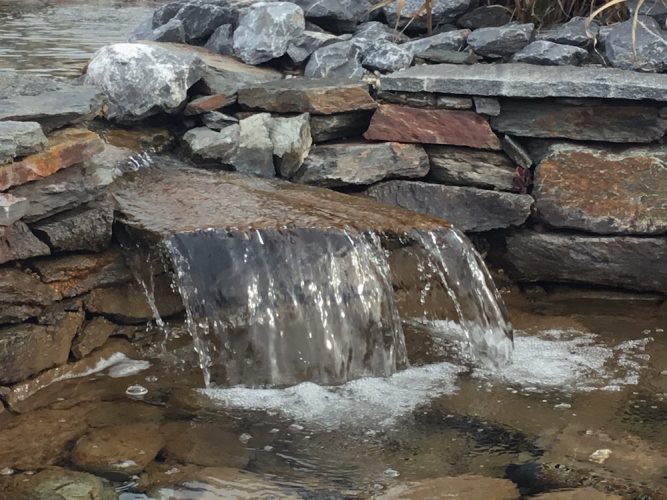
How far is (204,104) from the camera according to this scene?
4395mm

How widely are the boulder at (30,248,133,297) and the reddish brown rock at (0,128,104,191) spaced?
36 cm

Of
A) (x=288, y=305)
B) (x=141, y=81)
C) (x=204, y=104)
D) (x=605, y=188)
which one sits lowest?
(x=288, y=305)

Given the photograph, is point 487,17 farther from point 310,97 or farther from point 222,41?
point 222,41

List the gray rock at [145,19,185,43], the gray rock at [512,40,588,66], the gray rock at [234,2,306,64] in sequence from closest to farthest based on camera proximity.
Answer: the gray rock at [512,40,588,66]
the gray rock at [234,2,306,64]
the gray rock at [145,19,185,43]

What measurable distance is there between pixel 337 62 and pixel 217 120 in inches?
28.6

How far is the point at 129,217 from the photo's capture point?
3.70 m

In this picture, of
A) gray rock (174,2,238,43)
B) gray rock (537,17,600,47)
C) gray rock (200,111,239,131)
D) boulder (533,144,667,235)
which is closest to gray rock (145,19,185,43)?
gray rock (174,2,238,43)

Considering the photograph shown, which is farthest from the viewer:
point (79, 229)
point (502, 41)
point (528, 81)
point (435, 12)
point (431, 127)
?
point (435, 12)

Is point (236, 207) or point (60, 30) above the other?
point (60, 30)

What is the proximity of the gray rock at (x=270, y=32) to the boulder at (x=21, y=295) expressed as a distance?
1912 millimetres

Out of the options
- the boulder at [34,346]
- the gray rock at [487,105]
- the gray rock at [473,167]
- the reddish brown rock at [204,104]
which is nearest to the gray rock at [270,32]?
the reddish brown rock at [204,104]

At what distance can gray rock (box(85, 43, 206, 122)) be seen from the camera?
14.0ft

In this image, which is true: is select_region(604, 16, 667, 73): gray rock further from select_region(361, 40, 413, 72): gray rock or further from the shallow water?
the shallow water

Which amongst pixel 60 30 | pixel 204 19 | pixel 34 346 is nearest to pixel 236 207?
pixel 34 346
